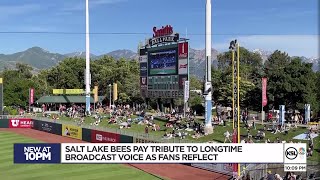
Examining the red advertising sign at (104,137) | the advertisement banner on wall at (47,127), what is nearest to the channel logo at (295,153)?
the red advertising sign at (104,137)

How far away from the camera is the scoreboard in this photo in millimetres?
52478

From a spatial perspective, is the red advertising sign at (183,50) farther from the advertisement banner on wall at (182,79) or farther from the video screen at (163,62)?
the advertisement banner on wall at (182,79)

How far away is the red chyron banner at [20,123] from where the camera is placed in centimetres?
6488

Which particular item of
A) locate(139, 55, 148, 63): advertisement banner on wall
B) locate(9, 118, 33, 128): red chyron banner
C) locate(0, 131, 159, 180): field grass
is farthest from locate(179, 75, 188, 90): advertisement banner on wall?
locate(9, 118, 33, 128): red chyron banner

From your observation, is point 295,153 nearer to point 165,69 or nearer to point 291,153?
point 291,153

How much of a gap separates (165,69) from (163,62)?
105cm

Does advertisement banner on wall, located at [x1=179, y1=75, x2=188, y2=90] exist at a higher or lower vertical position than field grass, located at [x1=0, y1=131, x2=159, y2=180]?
higher

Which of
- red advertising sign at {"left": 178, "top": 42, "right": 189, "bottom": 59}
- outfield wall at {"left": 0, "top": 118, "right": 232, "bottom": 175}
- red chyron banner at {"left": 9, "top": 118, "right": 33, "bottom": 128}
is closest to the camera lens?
outfield wall at {"left": 0, "top": 118, "right": 232, "bottom": 175}

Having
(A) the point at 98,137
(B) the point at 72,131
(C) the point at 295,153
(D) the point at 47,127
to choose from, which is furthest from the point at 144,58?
(C) the point at 295,153

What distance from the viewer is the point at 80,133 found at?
1960 inches

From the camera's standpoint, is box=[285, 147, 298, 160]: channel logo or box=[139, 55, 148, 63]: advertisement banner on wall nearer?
box=[285, 147, 298, 160]: channel logo

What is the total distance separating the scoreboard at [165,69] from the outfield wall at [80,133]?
39.9 ft

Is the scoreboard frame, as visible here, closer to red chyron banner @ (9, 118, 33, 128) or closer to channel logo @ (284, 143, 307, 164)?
red chyron banner @ (9, 118, 33, 128)

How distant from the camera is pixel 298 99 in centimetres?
5694
